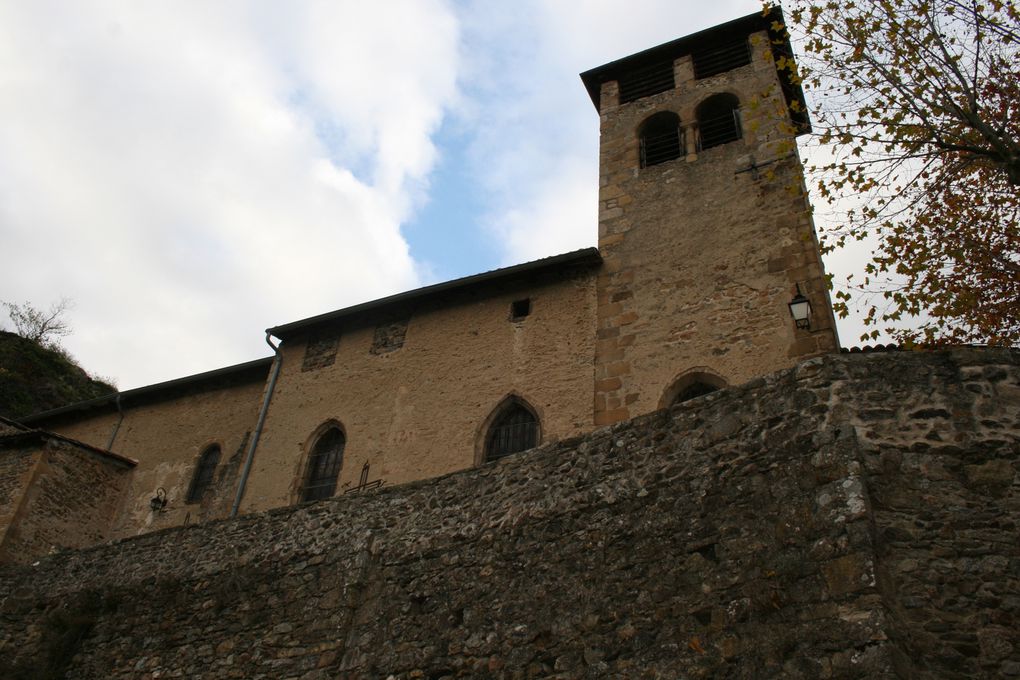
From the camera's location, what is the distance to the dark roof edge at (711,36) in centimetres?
1512

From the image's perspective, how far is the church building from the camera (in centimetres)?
1150

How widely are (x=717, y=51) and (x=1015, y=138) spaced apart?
6726 millimetres

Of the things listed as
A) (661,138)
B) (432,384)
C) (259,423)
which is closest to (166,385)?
(259,423)

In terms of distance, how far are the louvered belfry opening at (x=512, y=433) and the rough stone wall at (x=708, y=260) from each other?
43.8 inches

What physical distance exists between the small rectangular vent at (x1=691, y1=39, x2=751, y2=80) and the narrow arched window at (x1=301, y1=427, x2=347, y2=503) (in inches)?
359

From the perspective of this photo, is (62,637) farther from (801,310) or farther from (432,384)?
(801,310)

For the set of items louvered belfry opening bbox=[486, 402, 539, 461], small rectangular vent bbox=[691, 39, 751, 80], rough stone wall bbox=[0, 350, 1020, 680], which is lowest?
rough stone wall bbox=[0, 350, 1020, 680]

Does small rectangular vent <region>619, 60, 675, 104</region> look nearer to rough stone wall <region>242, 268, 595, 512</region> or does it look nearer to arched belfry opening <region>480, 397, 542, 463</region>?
rough stone wall <region>242, 268, 595, 512</region>

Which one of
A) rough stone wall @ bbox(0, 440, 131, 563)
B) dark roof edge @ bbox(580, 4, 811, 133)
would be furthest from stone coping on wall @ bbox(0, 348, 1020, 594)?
dark roof edge @ bbox(580, 4, 811, 133)

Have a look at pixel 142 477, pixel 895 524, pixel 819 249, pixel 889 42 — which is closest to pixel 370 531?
pixel 895 524

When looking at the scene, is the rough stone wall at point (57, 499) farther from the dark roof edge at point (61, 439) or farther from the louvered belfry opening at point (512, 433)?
the louvered belfry opening at point (512, 433)

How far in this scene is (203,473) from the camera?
1588 cm

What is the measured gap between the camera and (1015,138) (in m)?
9.85

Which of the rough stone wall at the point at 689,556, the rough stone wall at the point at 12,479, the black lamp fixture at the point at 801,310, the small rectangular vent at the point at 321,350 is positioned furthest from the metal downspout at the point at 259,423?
the black lamp fixture at the point at 801,310
